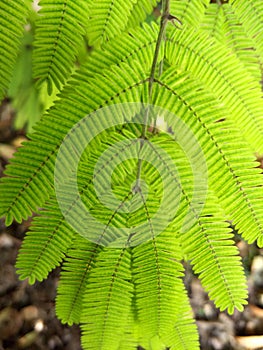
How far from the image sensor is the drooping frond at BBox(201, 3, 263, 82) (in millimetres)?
1581

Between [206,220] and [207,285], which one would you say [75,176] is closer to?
[206,220]

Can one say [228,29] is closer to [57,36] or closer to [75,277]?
[57,36]

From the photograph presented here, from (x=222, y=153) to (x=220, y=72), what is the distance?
0.24 meters

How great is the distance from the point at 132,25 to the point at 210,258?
825 mm

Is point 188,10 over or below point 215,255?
over

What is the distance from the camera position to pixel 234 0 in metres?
1.45

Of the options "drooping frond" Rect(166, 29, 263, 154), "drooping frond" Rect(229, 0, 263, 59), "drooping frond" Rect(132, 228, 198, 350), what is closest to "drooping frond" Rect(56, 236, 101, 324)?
"drooping frond" Rect(132, 228, 198, 350)

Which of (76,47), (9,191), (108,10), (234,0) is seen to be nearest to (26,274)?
(9,191)

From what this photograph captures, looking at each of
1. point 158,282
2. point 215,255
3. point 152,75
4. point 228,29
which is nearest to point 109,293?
point 158,282

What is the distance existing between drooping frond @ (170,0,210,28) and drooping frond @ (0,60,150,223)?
1.60 ft

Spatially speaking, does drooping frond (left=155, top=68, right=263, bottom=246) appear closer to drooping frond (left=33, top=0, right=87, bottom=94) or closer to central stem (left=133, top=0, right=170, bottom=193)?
central stem (left=133, top=0, right=170, bottom=193)

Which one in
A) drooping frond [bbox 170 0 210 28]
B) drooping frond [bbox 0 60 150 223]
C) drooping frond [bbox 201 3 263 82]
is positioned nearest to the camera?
drooping frond [bbox 0 60 150 223]

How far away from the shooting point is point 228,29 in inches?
63.1

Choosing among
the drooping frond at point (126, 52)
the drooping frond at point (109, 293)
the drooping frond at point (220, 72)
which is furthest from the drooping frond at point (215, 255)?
the drooping frond at point (126, 52)
